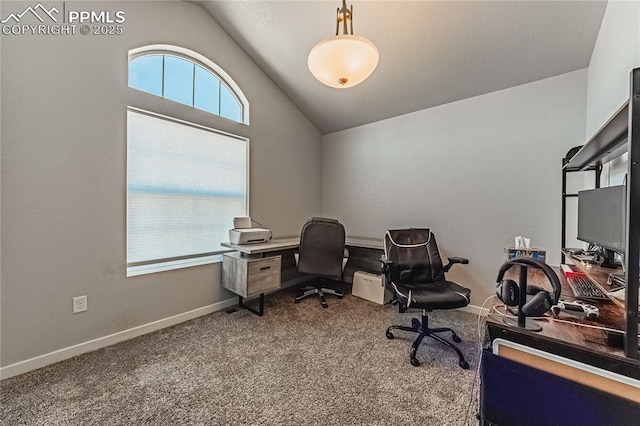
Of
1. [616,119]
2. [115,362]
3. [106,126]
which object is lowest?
[115,362]

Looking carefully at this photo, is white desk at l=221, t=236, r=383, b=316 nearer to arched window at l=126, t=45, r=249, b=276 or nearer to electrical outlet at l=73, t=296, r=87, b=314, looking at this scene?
arched window at l=126, t=45, r=249, b=276

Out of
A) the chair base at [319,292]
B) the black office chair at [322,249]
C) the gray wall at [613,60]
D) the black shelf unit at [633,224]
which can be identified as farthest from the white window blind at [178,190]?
the gray wall at [613,60]

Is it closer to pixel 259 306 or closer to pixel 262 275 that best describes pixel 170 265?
pixel 262 275

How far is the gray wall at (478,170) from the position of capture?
245cm

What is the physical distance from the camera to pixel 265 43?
295cm

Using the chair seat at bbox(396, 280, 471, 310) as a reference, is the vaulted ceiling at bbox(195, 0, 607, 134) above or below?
above

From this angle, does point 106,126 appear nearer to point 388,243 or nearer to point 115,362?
point 115,362

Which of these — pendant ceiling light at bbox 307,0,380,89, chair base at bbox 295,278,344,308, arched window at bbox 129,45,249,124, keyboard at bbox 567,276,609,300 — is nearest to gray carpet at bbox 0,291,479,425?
chair base at bbox 295,278,344,308

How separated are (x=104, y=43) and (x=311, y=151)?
266 centimetres

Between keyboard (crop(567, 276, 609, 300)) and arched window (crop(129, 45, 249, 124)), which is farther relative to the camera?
arched window (crop(129, 45, 249, 124))

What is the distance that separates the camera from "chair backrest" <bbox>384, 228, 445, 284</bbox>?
7.93 feet

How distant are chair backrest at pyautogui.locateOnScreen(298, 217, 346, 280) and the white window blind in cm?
91

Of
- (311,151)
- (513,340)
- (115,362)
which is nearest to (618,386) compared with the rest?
(513,340)

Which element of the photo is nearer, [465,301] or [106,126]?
[465,301]
